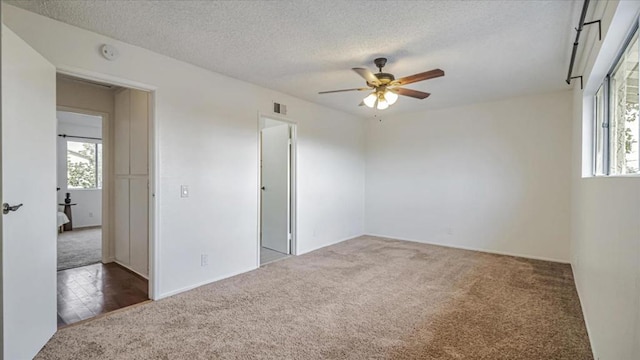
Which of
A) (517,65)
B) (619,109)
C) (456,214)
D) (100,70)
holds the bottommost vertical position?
(456,214)

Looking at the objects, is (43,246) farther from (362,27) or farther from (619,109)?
(619,109)

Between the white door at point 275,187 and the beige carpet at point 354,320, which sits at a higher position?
the white door at point 275,187

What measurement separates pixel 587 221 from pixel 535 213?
2066mm

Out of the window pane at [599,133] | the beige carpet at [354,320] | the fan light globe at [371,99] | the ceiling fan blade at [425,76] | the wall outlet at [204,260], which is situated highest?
the ceiling fan blade at [425,76]

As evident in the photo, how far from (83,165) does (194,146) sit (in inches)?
223

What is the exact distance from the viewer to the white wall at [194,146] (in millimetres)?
2688

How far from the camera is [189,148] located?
3.41 m

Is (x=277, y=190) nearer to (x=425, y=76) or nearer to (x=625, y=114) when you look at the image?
(x=425, y=76)

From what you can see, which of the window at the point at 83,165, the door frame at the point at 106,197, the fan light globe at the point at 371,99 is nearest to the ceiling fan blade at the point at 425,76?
the fan light globe at the point at 371,99

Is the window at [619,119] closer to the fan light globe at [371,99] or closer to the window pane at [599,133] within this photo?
the window pane at [599,133]

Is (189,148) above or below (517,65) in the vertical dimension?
below

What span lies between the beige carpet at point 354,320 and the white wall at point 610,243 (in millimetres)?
417

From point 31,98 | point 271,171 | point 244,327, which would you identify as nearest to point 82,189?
point 271,171

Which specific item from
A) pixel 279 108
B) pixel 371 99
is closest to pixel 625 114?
pixel 371 99
